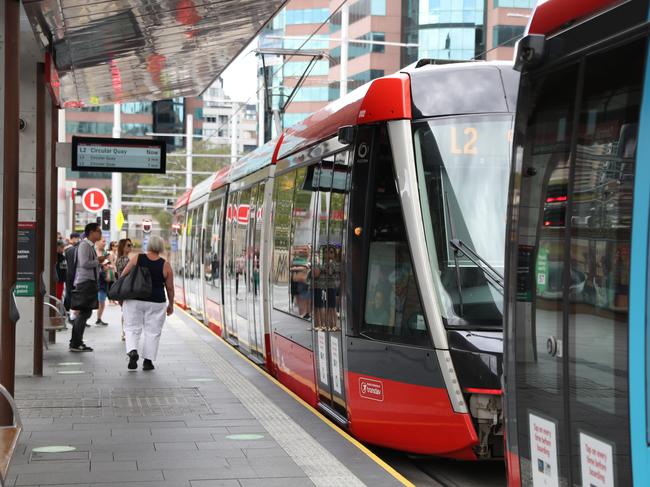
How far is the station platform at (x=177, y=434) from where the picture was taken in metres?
7.04

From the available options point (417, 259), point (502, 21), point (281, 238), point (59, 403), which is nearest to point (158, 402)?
point (59, 403)

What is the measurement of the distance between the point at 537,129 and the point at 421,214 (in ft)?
9.01

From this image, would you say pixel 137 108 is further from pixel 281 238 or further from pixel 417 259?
pixel 417 259

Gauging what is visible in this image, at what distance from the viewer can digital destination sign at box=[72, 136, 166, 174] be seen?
44.1 ft

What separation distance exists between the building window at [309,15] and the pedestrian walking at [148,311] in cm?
6824

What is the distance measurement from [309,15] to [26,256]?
70.6 meters

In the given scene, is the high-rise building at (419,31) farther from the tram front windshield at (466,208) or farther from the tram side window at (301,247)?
the tram front windshield at (466,208)

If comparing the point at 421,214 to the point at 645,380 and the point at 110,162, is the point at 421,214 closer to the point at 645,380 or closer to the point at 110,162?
the point at 645,380

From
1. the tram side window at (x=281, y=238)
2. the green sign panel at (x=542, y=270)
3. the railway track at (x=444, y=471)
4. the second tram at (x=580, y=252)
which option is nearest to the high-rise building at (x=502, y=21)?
the tram side window at (x=281, y=238)

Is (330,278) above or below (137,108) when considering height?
below

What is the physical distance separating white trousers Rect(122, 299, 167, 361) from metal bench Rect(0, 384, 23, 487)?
5.49 metres

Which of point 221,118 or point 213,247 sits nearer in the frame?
point 213,247

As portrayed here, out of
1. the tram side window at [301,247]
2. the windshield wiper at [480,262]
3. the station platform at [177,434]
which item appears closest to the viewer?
the station platform at [177,434]

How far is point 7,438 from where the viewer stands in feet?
23.8
